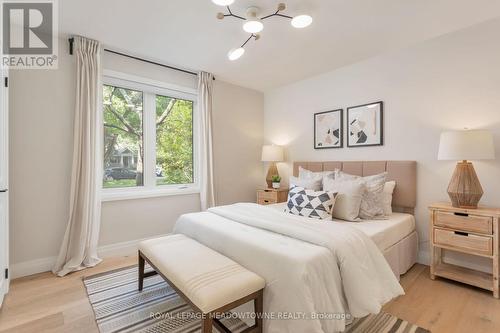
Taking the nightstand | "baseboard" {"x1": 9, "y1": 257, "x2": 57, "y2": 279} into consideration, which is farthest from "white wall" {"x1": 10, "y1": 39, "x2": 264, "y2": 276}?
the nightstand

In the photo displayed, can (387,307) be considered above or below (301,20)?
below

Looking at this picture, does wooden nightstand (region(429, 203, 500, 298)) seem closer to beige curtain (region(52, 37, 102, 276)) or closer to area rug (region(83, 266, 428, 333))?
area rug (region(83, 266, 428, 333))

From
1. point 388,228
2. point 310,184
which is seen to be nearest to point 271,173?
point 310,184

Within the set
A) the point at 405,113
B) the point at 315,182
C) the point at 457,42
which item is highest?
the point at 457,42

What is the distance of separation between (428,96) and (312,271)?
2456mm

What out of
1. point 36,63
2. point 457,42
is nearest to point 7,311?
point 36,63

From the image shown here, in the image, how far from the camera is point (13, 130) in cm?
238

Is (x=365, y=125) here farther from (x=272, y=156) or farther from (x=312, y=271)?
(x=312, y=271)

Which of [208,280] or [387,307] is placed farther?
[387,307]

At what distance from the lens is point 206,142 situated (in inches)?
142

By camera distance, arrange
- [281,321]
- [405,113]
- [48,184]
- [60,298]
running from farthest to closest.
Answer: [405,113] < [48,184] < [60,298] < [281,321]

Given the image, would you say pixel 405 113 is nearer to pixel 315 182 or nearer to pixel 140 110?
pixel 315 182

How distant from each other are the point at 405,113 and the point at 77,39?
12.2 ft

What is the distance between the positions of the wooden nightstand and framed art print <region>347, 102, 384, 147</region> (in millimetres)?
1076
